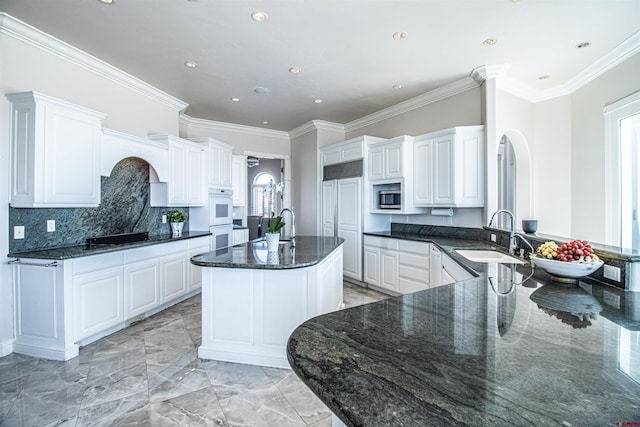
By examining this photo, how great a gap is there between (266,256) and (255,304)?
Answer: 0.40 meters

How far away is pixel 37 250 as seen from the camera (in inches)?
104

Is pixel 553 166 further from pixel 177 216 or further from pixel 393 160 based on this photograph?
pixel 177 216

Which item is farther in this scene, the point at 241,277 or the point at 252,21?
Result: the point at 252,21

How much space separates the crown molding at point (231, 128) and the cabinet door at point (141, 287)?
291cm

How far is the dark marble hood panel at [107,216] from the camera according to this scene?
265cm

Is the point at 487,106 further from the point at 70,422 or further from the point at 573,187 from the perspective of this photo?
the point at 70,422

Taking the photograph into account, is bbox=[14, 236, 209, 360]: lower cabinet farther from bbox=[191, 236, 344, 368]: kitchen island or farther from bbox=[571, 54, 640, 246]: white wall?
bbox=[571, 54, 640, 246]: white wall

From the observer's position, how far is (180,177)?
13.2 ft

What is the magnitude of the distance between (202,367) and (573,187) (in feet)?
15.8

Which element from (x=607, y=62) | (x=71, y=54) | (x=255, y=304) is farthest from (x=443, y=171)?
(x=71, y=54)

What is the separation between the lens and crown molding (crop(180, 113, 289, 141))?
5303 mm

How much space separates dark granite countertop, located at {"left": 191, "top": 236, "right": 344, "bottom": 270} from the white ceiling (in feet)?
6.75

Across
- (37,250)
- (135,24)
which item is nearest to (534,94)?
(135,24)

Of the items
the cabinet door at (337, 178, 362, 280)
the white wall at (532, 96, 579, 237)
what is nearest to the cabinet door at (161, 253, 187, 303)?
the cabinet door at (337, 178, 362, 280)
